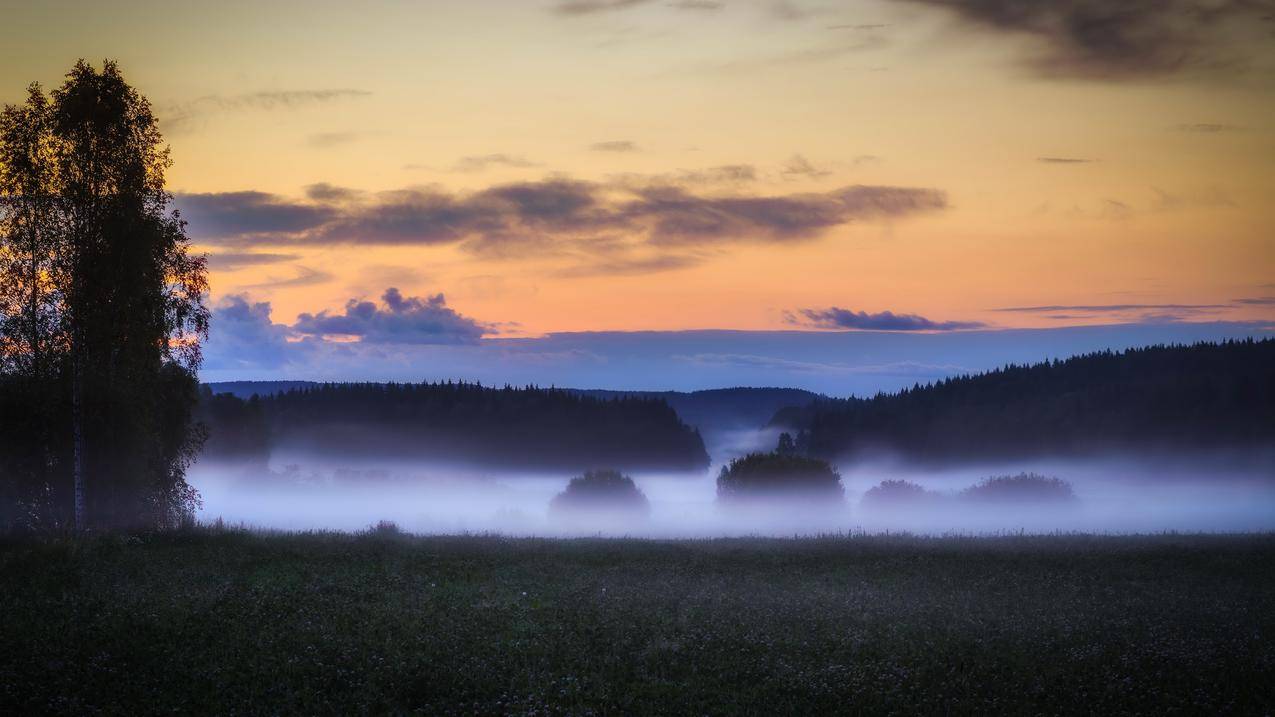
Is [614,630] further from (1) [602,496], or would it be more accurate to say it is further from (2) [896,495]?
(2) [896,495]

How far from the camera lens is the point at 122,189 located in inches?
1303

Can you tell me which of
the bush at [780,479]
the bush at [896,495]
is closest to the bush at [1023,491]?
the bush at [896,495]

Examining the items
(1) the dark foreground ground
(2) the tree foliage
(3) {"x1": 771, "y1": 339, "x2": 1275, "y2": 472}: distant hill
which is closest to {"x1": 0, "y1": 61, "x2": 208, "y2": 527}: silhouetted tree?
(1) the dark foreground ground

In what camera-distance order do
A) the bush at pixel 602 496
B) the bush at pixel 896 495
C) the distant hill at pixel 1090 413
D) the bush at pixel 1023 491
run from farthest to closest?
1. the distant hill at pixel 1090 413
2. the bush at pixel 896 495
3. the bush at pixel 602 496
4. the bush at pixel 1023 491

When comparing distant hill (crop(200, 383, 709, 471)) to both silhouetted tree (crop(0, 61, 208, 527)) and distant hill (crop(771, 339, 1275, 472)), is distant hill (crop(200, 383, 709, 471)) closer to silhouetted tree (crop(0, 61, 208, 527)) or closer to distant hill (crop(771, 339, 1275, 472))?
distant hill (crop(771, 339, 1275, 472))

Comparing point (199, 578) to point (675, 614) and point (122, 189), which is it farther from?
point (122, 189)

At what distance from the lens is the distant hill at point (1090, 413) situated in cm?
14925

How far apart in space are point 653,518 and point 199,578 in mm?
85667

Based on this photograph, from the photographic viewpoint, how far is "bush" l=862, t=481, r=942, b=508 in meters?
109

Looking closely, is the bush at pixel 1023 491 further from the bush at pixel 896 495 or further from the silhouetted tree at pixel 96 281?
the silhouetted tree at pixel 96 281

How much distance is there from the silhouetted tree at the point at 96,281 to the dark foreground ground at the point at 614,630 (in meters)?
5.86

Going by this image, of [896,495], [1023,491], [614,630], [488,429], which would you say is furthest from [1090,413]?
[614,630]

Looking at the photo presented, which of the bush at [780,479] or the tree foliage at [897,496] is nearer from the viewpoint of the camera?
the bush at [780,479]

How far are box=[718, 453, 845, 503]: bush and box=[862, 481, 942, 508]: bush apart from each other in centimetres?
1314
